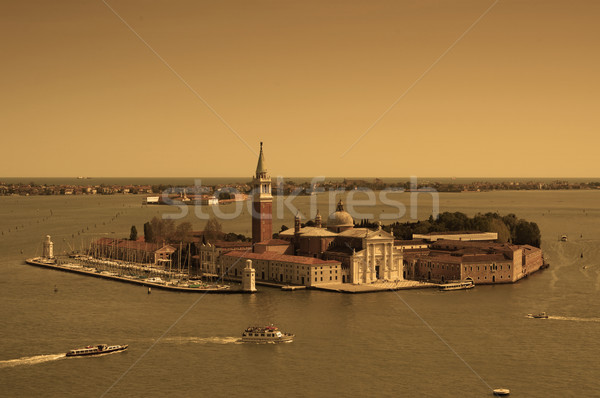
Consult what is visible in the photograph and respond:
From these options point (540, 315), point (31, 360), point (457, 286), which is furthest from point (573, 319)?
point (31, 360)

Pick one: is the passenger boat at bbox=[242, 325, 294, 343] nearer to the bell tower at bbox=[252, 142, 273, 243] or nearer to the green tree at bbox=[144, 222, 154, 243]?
the bell tower at bbox=[252, 142, 273, 243]

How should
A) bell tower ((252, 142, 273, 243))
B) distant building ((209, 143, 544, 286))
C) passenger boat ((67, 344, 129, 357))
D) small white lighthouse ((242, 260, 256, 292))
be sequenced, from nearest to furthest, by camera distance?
passenger boat ((67, 344, 129, 357)), small white lighthouse ((242, 260, 256, 292)), distant building ((209, 143, 544, 286)), bell tower ((252, 142, 273, 243))

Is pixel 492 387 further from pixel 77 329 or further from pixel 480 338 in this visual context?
pixel 77 329

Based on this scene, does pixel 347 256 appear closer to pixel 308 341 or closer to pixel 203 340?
pixel 308 341

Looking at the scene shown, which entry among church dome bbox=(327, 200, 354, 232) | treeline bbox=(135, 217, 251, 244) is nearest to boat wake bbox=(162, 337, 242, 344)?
church dome bbox=(327, 200, 354, 232)

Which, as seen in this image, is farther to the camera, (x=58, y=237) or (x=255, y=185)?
(x=58, y=237)

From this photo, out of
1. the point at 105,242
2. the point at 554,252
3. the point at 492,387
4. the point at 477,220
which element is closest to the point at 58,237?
the point at 105,242
